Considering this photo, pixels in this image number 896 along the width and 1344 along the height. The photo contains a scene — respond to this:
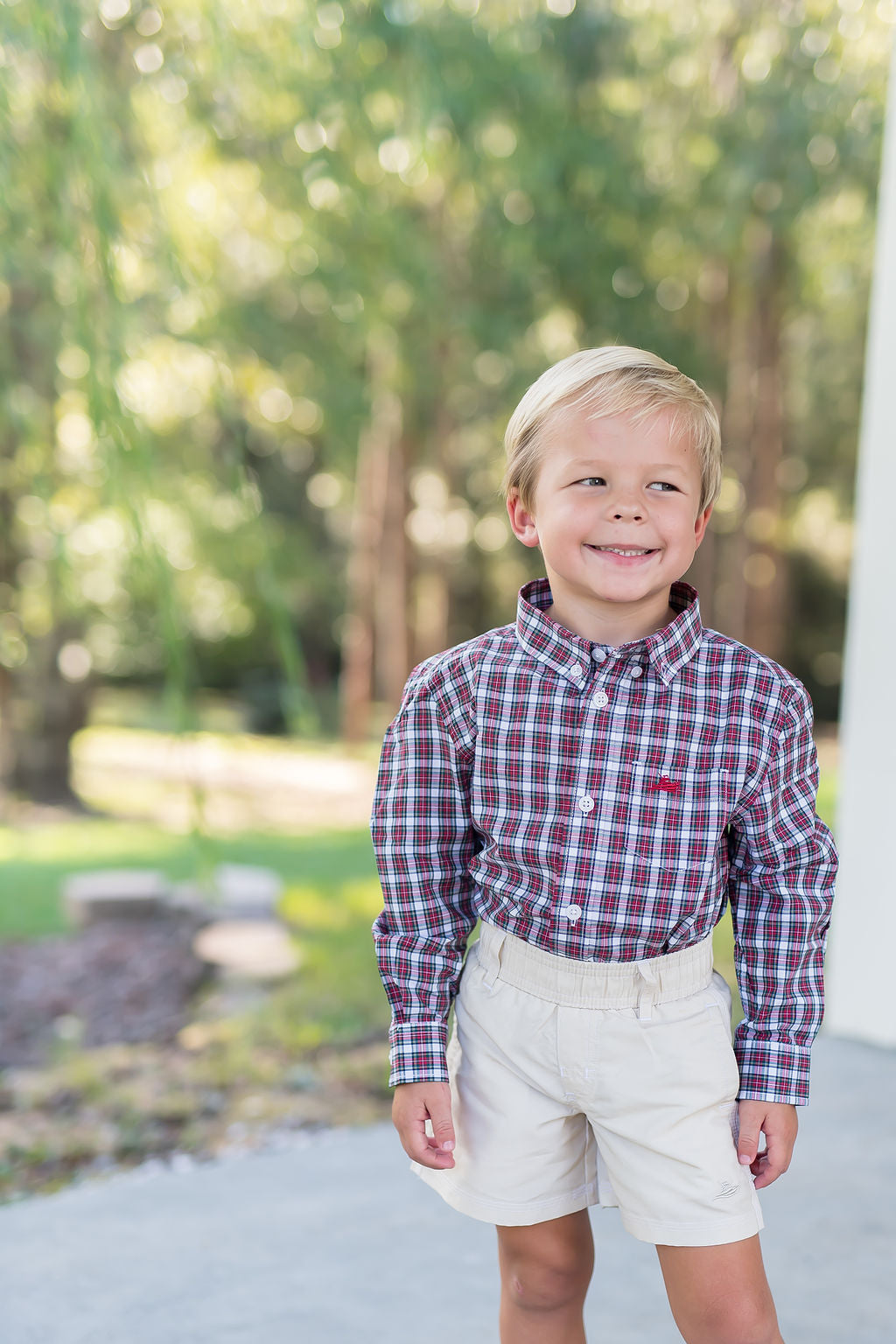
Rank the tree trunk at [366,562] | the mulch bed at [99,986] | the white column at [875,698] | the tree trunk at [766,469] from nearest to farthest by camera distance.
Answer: the white column at [875,698], the mulch bed at [99,986], the tree trunk at [766,469], the tree trunk at [366,562]

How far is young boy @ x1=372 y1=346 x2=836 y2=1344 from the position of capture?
1158mm

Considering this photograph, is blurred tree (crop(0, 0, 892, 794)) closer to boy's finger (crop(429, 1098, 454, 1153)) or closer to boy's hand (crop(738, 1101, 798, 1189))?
boy's finger (crop(429, 1098, 454, 1153))

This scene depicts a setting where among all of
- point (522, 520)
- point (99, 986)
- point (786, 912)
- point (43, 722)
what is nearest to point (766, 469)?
point (43, 722)

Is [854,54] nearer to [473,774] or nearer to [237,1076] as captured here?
[237,1076]

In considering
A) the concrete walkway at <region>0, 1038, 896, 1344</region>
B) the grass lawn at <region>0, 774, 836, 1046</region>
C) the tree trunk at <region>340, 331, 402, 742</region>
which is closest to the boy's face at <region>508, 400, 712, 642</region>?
the concrete walkway at <region>0, 1038, 896, 1344</region>

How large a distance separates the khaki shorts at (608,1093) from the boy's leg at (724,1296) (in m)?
0.02

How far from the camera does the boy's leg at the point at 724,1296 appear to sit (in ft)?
3.71

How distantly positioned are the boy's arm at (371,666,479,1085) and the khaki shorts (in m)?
0.05

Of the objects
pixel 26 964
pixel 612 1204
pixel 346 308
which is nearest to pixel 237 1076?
pixel 26 964

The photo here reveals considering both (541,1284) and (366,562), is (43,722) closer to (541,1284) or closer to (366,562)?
(366,562)

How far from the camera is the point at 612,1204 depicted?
4.07 feet

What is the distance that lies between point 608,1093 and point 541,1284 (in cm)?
24

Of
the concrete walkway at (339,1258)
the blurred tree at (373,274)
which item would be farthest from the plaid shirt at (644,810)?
the concrete walkway at (339,1258)

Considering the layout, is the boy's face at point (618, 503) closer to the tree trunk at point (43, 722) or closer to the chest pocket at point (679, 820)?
the chest pocket at point (679, 820)
